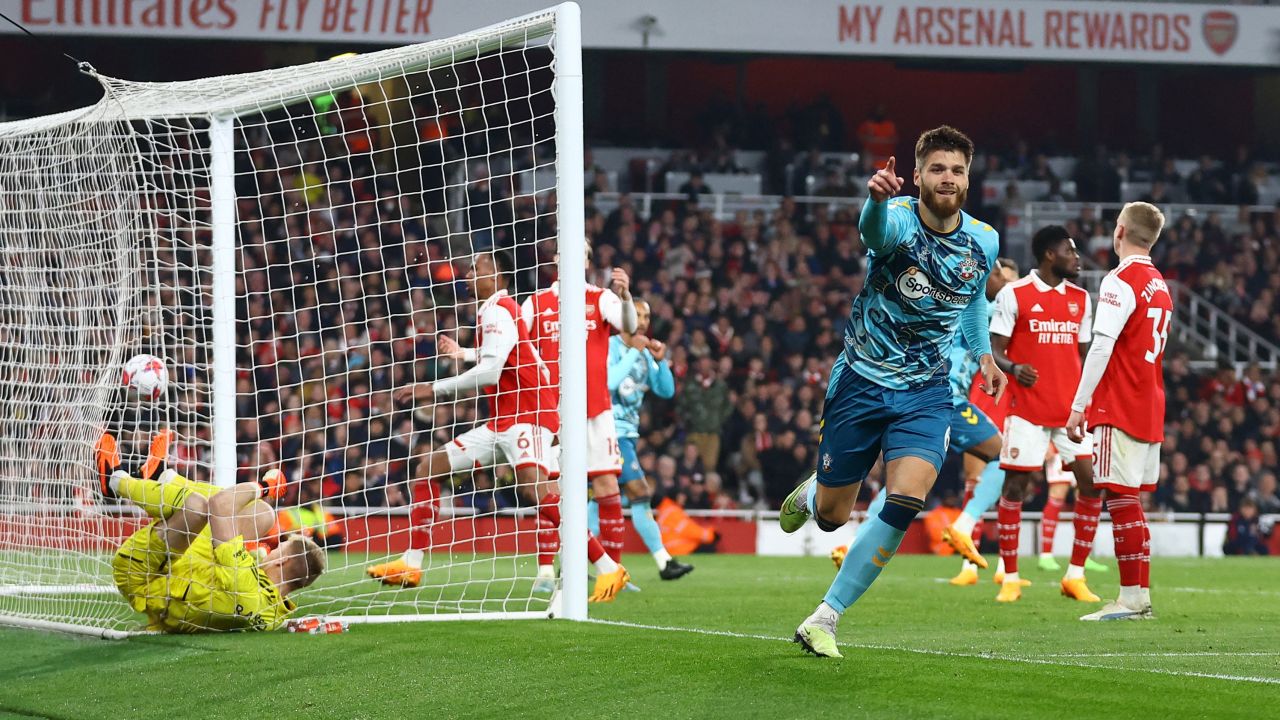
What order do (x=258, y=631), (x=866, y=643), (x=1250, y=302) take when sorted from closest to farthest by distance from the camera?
1. (x=866, y=643)
2. (x=258, y=631)
3. (x=1250, y=302)

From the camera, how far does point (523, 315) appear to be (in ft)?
31.3

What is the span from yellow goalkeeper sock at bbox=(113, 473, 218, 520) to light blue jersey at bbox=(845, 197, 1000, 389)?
358 centimetres

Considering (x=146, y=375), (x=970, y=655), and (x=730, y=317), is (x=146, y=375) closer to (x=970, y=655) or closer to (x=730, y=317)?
(x=970, y=655)

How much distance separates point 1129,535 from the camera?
8.28m

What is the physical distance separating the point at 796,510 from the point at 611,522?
144 inches

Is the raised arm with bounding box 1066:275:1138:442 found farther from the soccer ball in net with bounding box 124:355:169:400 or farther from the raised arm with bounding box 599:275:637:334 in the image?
the soccer ball in net with bounding box 124:355:169:400

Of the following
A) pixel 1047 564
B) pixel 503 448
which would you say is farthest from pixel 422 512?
pixel 1047 564

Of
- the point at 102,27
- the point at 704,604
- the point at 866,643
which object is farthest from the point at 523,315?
the point at 102,27

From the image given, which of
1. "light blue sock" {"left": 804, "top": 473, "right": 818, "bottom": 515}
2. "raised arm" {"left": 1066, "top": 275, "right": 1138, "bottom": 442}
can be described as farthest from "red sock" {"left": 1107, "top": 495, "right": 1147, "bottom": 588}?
"light blue sock" {"left": 804, "top": 473, "right": 818, "bottom": 515}

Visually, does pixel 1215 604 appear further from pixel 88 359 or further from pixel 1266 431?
pixel 1266 431

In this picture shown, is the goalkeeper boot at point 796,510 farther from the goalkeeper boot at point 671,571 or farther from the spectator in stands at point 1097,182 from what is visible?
the spectator in stands at point 1097,182

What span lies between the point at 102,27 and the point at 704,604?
593 inches

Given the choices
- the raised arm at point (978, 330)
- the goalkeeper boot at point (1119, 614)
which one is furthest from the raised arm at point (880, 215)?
the goalkeeper boot at point (1119, 614)

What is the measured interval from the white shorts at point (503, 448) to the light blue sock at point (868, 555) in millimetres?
3573
